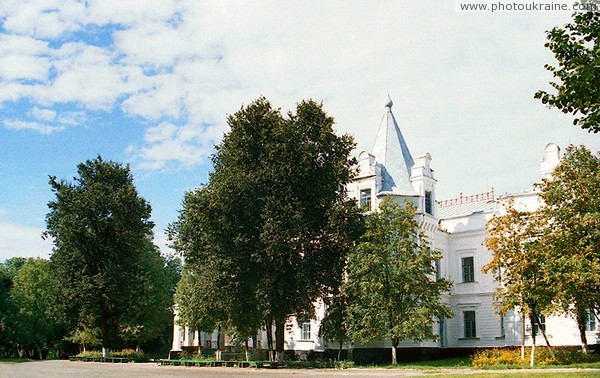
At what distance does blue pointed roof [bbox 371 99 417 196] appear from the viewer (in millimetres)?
44781

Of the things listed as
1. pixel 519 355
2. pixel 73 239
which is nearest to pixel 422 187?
pixel 519 355

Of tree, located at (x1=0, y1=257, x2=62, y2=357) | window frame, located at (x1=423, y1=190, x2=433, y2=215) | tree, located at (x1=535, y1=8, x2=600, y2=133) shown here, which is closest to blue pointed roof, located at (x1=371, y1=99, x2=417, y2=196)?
window frame, located at (x1=423, y1=190, x2=433, y2=215)

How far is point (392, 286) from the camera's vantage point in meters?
35.7

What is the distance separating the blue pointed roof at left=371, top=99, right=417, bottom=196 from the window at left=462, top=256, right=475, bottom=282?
6963mm

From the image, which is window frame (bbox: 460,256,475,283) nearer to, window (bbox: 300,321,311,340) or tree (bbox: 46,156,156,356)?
window (bbox: 300,321,311,340)

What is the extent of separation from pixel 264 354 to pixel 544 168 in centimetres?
2501

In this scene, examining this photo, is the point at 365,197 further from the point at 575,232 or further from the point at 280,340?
the point at 575,232

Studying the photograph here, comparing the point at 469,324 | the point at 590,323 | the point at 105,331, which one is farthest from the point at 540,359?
the point at 105,331

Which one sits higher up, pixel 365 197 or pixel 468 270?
pixel 365 197

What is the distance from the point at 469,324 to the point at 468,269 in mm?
4009

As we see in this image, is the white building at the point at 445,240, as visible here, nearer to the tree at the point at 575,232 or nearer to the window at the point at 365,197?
the window at the point at 365,197

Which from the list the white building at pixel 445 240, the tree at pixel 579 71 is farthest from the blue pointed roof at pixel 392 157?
the tree at pixel 579 71

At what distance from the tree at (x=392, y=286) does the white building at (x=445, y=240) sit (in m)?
5.57

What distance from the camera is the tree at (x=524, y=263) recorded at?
30.3 meters
